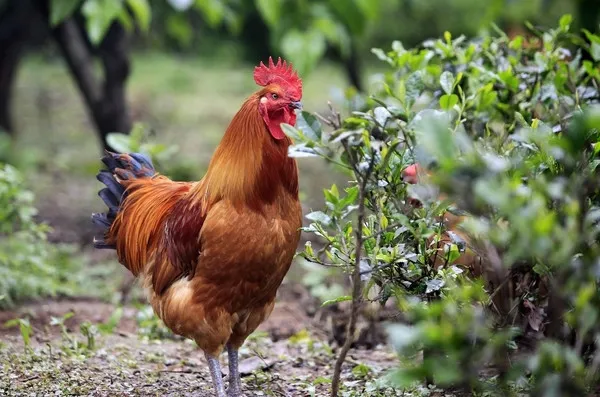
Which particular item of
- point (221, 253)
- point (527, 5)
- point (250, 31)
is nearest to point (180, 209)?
point (221, 253)

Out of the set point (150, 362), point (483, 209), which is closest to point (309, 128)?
point (483, 209)

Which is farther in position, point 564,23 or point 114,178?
point 114,178

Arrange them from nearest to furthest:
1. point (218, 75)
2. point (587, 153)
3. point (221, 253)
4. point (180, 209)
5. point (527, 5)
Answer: point (587, 153), point (221, 253), point (180, 209), point (527, 5), point (218, 75)

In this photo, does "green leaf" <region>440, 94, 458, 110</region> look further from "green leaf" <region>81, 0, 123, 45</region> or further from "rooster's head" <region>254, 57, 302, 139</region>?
"green leaf" <region>81, 0, 123, 45</region>

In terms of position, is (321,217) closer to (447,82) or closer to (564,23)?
(447,82)

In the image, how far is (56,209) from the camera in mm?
7867

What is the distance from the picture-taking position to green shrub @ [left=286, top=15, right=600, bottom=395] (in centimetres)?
211

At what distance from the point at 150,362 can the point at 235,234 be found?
4.28 feet

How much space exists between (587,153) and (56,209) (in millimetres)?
5807

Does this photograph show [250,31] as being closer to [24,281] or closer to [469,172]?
[24,281]

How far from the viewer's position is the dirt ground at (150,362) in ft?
12.6

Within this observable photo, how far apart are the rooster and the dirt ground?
40 centimetres

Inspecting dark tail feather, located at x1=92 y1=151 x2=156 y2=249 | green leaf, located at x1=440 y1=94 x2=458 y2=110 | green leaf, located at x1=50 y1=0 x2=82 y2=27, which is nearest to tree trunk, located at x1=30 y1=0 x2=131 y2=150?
green leaf, located at x1=50 y1=0 x2=82 y2=27

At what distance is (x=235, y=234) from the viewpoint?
3.41m
